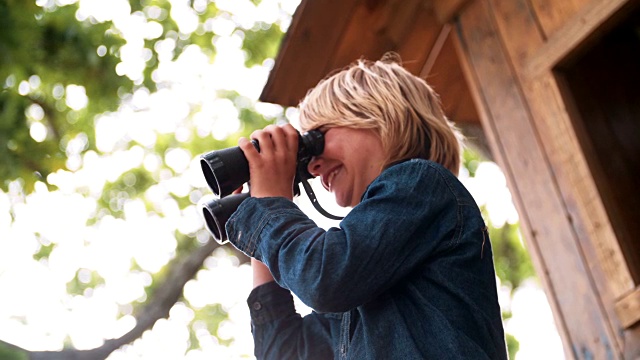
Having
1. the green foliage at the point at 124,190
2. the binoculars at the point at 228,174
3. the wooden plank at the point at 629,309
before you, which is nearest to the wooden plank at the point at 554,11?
the wooden plank at the point at 629,309

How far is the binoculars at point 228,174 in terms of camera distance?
1.66m

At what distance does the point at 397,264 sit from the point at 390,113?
19.0 inches

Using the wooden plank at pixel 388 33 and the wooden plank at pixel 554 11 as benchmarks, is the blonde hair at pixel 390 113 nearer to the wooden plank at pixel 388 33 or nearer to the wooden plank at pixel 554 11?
the wooden plank at pixel 554 11

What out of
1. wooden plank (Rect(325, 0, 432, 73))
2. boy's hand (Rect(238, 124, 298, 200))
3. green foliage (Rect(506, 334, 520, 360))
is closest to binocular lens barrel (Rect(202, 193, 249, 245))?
boy's hand (Rect(238, 124, 298, 200))

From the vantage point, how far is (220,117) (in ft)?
29.3

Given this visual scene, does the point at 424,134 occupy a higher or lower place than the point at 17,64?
lower

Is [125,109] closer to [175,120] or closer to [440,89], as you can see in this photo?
[175,120]

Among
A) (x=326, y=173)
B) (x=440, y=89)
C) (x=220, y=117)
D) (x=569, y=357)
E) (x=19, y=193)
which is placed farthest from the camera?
(x=220, y=117)

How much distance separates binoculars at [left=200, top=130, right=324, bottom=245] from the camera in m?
1.66

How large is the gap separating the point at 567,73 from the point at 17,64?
251cm

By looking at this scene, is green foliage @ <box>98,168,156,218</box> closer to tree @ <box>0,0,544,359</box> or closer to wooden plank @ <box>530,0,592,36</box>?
tree @ <box>0,0,544,359</box>

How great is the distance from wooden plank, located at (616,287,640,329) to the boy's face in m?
0.74

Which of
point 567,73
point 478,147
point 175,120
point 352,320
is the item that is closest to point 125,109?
point 175,120

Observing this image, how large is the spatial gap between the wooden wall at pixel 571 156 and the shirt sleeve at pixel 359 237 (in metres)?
0.75
